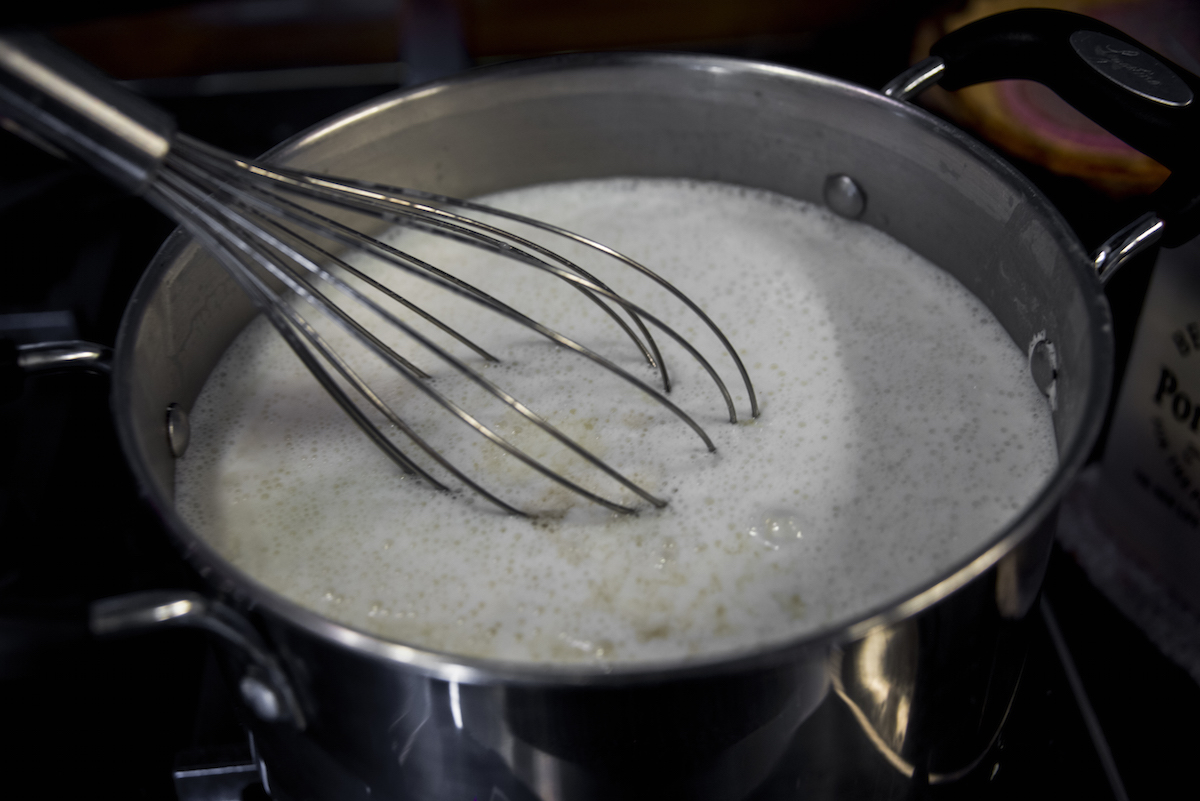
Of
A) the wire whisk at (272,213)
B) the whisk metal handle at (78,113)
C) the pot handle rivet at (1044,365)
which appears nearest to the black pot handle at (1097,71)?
the pot handle rivet at (1044,365)

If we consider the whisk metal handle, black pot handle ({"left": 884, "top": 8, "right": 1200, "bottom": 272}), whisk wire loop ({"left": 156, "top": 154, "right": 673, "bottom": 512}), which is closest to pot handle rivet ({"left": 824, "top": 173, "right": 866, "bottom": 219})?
black pot handle ({"left": 884, "top": 8, "right": 1200, "bottom": 272})

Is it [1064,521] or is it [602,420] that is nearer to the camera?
[602,420]

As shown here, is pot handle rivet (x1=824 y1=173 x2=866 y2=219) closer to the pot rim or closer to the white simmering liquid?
the white simmering liquid

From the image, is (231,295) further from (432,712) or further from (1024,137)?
(1024,137)

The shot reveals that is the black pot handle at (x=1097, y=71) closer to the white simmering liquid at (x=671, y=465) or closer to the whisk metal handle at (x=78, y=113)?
the white simmering liquid at (x=671, y=465)

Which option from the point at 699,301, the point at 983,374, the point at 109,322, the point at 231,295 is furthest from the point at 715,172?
the point at 109,322

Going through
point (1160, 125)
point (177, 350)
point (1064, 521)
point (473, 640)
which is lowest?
point (1064, 521)
